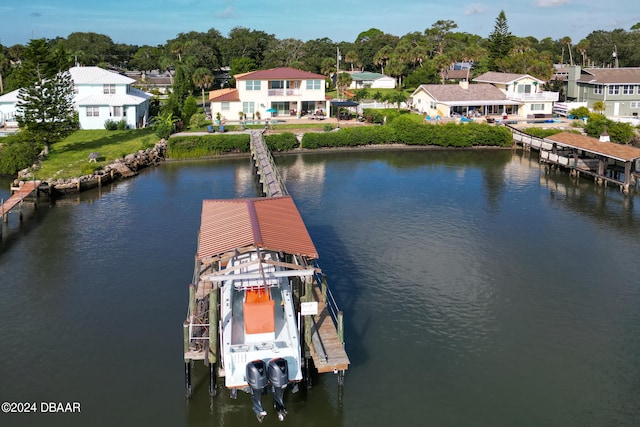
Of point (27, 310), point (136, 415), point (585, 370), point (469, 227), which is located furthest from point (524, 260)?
point (27, 310)

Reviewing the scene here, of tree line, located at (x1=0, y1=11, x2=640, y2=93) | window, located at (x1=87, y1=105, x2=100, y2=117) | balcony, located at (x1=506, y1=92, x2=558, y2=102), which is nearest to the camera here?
window, located at (x1=87, y1=105, x2=100, y2=117)

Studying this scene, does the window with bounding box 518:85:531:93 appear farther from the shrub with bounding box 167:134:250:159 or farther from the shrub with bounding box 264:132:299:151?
the shrub with bounding box 167:134:250:159

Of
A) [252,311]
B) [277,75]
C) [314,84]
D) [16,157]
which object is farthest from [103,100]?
[252,311]

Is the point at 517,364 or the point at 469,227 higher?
the point at 469,227

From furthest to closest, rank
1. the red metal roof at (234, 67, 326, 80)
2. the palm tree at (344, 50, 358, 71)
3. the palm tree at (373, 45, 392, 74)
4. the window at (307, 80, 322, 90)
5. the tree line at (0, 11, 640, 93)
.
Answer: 1. the palm tree at (344, 50, 358, 71)
2. the palm tree at (373, 45, 392, 74)
3. the tree line at (0, 11, 640, 93)
4. the window at (307, 80, 322, 90)
5. the red metal roof at (234, 67, 326, 80)

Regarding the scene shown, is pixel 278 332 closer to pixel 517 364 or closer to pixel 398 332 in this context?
pixel 398 332

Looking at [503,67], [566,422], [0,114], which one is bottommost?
[566,422]

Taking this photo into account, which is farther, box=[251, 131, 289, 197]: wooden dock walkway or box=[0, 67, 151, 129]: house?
box=[0, 67, 151, 129]: house

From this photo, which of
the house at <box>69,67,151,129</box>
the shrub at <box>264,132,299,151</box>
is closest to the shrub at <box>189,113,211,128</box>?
the house at <box>69,67,151,129</box>
